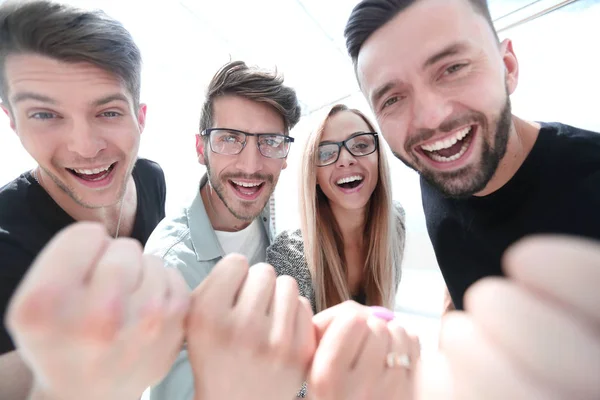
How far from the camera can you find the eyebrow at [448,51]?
0.58 meters

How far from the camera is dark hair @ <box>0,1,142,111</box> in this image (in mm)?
624

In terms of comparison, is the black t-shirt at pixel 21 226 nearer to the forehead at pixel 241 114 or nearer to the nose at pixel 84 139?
the nose at pixel 84 139

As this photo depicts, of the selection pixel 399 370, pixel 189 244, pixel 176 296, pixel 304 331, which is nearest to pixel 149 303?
pixel 176 296

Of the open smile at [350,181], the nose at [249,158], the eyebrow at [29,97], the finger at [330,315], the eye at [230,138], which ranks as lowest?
the finger at [330,315]

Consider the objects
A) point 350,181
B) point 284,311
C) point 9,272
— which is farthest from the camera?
point 350,181

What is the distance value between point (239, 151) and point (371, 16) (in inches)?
21.6

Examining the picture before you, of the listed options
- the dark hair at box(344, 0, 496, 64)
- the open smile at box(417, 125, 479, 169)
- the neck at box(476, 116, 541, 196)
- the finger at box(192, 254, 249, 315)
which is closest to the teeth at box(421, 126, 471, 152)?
the open smile at box(417, 125, 479, 169)

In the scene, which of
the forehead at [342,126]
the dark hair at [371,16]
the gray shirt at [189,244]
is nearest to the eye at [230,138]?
the gray shirt at [189,244]

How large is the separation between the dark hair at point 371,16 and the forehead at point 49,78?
716 millimetres

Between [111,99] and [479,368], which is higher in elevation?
[111,99]

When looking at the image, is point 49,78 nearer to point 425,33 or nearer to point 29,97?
point 29,97

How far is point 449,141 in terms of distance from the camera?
67 centimetres

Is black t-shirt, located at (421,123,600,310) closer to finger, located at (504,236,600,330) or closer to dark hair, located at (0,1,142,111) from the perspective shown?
finger, located at (504,236,600,330)

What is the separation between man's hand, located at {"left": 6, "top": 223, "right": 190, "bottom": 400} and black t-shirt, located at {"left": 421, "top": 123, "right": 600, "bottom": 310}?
2.53 ft
